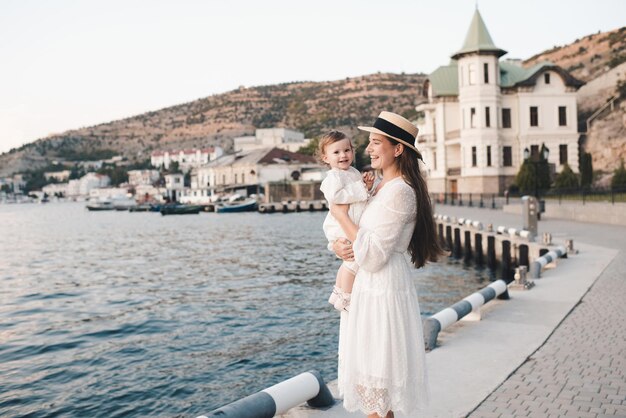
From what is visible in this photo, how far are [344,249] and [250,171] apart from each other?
9392 centimetres

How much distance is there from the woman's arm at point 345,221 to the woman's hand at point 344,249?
3.8 inches

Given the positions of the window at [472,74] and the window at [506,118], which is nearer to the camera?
the window at [472,74]

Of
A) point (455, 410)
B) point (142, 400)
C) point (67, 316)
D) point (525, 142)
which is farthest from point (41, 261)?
point (525, 142)

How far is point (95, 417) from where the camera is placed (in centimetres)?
967

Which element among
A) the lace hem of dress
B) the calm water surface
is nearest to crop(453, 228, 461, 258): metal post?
the calm water surface

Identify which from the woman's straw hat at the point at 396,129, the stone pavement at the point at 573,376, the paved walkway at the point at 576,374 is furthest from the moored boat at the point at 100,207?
the woman's straw hat at the point at 396,129

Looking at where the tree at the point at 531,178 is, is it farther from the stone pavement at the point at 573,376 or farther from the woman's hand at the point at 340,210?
the woman's hand at the point at 340,210

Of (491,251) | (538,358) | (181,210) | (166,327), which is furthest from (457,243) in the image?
(181,210)

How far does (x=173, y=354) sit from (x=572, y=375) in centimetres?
866

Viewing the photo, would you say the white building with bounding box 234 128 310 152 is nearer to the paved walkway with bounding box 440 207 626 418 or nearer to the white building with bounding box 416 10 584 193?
the white building with bounding box 416 10 584 193

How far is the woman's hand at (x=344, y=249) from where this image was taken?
4.13 m

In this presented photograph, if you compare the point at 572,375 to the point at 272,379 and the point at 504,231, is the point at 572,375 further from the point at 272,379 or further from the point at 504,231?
the point at 504,231

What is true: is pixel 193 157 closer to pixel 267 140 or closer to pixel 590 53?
pixel 267 140

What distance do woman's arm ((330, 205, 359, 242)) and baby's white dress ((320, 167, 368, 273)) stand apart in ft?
0.14
